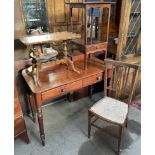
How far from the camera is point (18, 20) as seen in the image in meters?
1.70

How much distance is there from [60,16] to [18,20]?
2.30ft

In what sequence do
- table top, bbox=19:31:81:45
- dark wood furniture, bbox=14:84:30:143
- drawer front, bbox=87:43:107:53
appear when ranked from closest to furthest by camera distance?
table top, bbox=19:31:81:45 < dark wood furniture, bbox=14:84:30:143 < drawer front, bbox=87:43:107:53

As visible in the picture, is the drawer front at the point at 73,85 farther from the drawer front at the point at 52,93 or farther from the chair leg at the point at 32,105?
the chair leg at the point at 32,105

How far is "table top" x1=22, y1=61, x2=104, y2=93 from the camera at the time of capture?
1559mm

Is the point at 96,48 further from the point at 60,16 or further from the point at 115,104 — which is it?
the point at 60,16

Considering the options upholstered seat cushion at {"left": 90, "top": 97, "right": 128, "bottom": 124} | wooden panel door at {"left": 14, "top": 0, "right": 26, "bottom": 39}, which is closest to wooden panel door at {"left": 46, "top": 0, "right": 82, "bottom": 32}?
wooden panel door at {"left": 14, "top": 0, "right": 26, "bottom": 39}

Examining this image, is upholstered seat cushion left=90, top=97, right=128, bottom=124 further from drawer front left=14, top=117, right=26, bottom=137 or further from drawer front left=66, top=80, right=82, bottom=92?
drawer front left=14, top=117, right=26, bottom=137

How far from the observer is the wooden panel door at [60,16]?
2.11m

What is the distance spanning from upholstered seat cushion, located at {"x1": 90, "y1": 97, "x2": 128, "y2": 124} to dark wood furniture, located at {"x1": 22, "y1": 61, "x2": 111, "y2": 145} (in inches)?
11.7

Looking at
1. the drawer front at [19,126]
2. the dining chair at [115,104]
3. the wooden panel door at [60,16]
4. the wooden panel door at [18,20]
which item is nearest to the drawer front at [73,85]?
the dining chair at [115,104]

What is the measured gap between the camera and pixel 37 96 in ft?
4.88

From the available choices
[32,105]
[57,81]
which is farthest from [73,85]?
[32,105]
